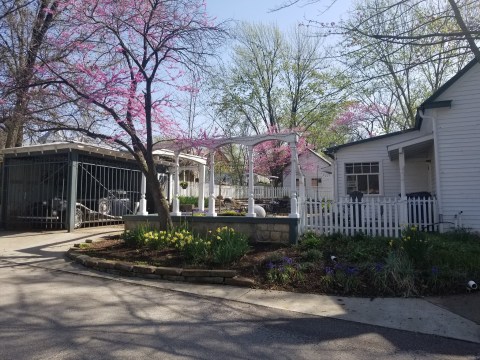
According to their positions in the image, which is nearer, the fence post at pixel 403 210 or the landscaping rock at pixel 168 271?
the landscaping rock at pixel 168 271

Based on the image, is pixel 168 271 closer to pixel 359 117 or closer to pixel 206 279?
pixel 206 279

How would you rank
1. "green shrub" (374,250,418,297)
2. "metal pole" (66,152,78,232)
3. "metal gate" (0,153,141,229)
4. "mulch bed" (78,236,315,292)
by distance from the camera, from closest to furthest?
"green shrub" (374,250,418,297)
"mulch bed" (78,236,315,292)
"metal pole" (66,152,78,232)
"metal gate" (0,153,141,229)

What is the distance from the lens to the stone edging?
676 cm

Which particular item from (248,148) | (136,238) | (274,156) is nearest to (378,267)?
(248,148)

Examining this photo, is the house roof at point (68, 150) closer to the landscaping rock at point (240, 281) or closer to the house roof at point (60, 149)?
the house roof at point (60, 149)

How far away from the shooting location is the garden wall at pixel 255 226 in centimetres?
925

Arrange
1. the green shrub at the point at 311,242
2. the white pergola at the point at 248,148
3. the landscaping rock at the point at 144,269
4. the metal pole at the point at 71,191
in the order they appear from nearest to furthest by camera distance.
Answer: the landscaping rock at the point at 144,269 < the green shrub at the point at 311,242 < the white pergola at the point at 248,148 < the metal pole at the point at 71,191

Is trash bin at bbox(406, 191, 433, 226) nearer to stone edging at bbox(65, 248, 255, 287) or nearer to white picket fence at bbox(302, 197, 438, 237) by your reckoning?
white picket fence at bbox(302, 197, 438, 237)

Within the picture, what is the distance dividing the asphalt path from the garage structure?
27.5ft

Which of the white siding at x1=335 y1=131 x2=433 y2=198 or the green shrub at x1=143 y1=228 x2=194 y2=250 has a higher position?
the white siding at x1=335 y1=131 x2=433 y2=198

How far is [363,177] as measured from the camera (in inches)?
654

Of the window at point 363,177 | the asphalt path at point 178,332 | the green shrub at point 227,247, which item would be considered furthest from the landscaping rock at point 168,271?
the window at point 363,177

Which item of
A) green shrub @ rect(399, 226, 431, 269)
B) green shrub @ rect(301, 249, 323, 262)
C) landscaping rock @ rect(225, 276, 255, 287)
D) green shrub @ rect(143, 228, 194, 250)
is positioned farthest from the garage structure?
green shrub @ rect(399, 226, 431, 269)

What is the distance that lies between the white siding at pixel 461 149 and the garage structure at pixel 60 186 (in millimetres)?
11619
